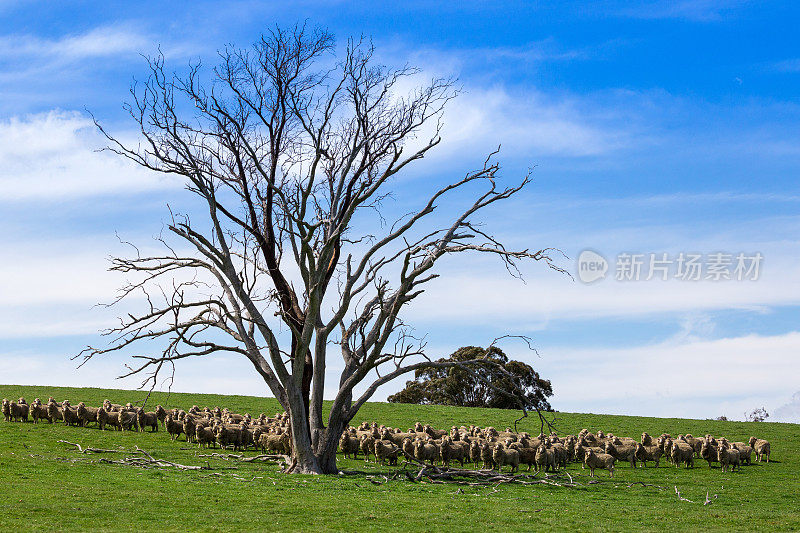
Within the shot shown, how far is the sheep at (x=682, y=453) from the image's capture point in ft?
96.8

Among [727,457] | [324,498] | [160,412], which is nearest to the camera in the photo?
[324,498]

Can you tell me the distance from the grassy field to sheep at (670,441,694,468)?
51cm

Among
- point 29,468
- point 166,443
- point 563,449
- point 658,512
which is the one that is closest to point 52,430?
point 166,443

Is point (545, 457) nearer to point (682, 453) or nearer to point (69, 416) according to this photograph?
point (682, 453)

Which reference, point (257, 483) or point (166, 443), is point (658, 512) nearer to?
point (257, 483)

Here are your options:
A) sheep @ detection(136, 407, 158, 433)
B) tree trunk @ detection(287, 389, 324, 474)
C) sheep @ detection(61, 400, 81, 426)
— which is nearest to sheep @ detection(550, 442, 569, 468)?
tree trunk @ detection(287, 389, 324, 474)

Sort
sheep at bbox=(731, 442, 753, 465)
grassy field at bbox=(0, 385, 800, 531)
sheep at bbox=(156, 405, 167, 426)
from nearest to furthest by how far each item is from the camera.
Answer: grassy field at bbox=(0, 385, 800, 531) → sheep at bbox=(731, 442, 753, 465) → sheep at bbox=(156, 405, 167, 426)

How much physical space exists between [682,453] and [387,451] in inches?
463

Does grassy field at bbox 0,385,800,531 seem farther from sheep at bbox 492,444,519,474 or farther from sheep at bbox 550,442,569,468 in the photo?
sheep at bbox 492,444,519,474

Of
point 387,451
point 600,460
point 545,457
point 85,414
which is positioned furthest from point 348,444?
point 85,414

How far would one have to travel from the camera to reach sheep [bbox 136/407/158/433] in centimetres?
3444

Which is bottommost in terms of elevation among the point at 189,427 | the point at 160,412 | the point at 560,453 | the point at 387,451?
the point at 387,451

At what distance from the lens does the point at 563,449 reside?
28078mm

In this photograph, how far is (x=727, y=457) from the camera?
29500 millimetres
